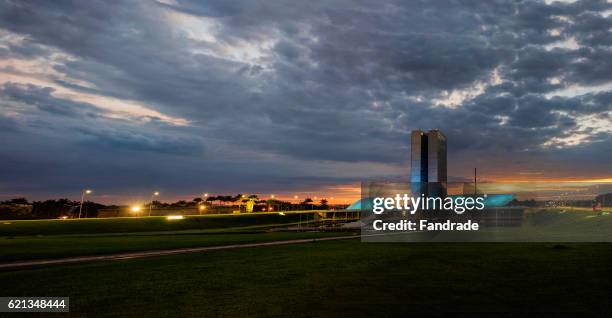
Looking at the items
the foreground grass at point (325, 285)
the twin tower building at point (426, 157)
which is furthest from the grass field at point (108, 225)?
the twin tower building at point (426, 157)

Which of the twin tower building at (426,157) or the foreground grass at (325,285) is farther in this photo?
the twin tower building at (426,157)

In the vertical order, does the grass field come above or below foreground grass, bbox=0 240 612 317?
below

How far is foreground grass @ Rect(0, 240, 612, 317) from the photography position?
391 inches

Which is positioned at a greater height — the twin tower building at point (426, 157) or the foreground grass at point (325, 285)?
the twin tower building at point (426, 157)

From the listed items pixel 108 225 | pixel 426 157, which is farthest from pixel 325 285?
pixel 426 157

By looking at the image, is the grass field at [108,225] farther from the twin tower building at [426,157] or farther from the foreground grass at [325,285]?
the twin tower building at [426,157]

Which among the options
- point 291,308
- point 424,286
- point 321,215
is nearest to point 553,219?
point 321,215

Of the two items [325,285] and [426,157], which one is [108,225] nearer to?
[325,285]

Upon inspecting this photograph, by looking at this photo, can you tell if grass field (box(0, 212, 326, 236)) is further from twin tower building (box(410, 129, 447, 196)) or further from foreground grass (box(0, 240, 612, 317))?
twin tower building (box(410, 129, 447, 196))

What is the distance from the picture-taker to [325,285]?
12.9 m

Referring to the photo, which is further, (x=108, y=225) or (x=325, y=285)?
(x=108, y=225)

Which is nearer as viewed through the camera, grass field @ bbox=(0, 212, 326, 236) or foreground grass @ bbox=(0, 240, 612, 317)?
foreground grass @ bbox=(0, 240, 612, 317)

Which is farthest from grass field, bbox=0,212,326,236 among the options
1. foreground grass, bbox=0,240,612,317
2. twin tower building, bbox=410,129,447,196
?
twin tower building, bbox=410,129,447,196

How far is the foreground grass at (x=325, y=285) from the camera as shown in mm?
9938
